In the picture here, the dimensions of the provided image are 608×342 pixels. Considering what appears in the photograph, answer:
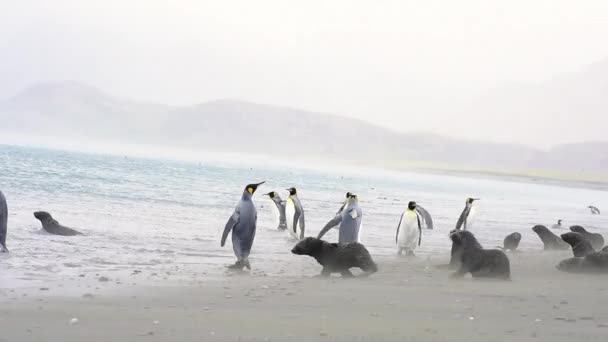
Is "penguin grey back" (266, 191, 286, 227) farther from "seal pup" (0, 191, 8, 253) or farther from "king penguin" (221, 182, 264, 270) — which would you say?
"seal pup" (0, 191, 8, 253)

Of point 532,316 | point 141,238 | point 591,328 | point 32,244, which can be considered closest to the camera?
point 591,328

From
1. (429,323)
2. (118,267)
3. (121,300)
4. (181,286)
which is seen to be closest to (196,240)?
(118,267)

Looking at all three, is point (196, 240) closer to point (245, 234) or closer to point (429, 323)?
point (245, 234)

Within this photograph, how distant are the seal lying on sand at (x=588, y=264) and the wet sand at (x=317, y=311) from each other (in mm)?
960

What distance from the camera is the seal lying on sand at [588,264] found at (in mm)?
9086

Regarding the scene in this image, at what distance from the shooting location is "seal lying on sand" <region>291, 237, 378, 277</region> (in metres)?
8.54

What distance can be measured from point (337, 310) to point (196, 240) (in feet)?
19.9

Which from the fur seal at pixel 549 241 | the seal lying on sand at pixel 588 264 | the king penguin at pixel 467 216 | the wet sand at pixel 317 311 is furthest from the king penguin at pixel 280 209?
the wet sand at pixel 317 311

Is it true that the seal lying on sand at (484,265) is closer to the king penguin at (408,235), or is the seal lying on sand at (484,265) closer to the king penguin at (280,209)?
the king penguin at (408,235)

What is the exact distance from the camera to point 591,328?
548 centimetres

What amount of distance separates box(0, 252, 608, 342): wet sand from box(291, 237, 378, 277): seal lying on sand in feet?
1.33

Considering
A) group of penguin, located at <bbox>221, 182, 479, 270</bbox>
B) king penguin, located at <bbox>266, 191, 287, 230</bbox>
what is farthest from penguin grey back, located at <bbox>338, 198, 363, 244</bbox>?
king penguin, located at <bbox>266, 191, 287, 230</bbox>

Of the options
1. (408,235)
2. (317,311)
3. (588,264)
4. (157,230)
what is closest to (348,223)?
(408,235)

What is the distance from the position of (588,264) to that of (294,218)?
5.67 m
